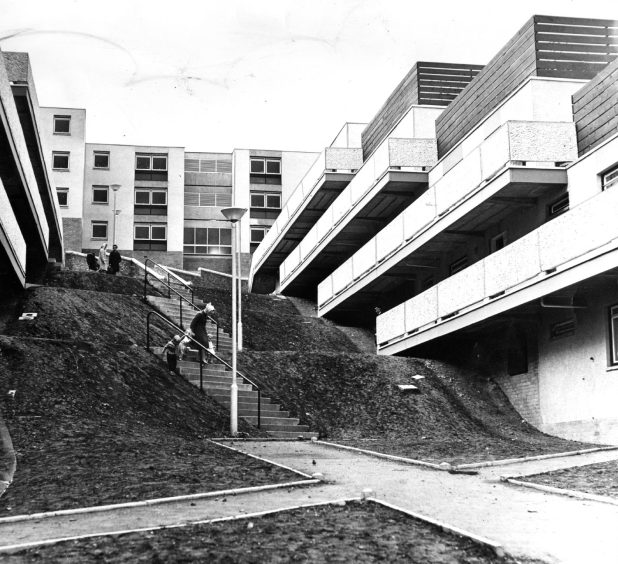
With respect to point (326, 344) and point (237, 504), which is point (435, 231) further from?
point (237, 504)

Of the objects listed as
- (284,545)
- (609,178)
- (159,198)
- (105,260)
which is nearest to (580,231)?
(609,178)

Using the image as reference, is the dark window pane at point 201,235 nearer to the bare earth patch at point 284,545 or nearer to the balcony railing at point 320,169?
the balcony railing at point 320,169

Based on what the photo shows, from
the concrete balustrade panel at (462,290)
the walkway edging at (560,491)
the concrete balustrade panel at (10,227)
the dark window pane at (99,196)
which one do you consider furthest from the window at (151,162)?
the walkway edging at (560,491)

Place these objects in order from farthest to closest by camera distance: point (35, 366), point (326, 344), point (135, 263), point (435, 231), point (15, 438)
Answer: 1. point (135, 263)
2. point (326, 344)
3. point (435, 231)
4. point (35, 366)
5. point (15, 438)

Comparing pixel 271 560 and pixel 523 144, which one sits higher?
pixel 523 144

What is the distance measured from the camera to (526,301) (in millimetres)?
19125

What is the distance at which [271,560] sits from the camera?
720 cm

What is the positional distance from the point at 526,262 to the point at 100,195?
4900 centimetres

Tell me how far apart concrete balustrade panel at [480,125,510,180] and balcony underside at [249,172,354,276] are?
1469cm

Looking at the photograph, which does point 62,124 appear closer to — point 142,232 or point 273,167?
point 142,232

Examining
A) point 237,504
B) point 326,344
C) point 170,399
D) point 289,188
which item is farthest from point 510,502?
point 289,188

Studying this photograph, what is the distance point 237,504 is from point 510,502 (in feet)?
9.91

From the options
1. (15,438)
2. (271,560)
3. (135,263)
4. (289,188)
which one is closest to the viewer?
(271,560)

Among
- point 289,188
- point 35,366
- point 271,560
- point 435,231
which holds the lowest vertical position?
point 271,560
